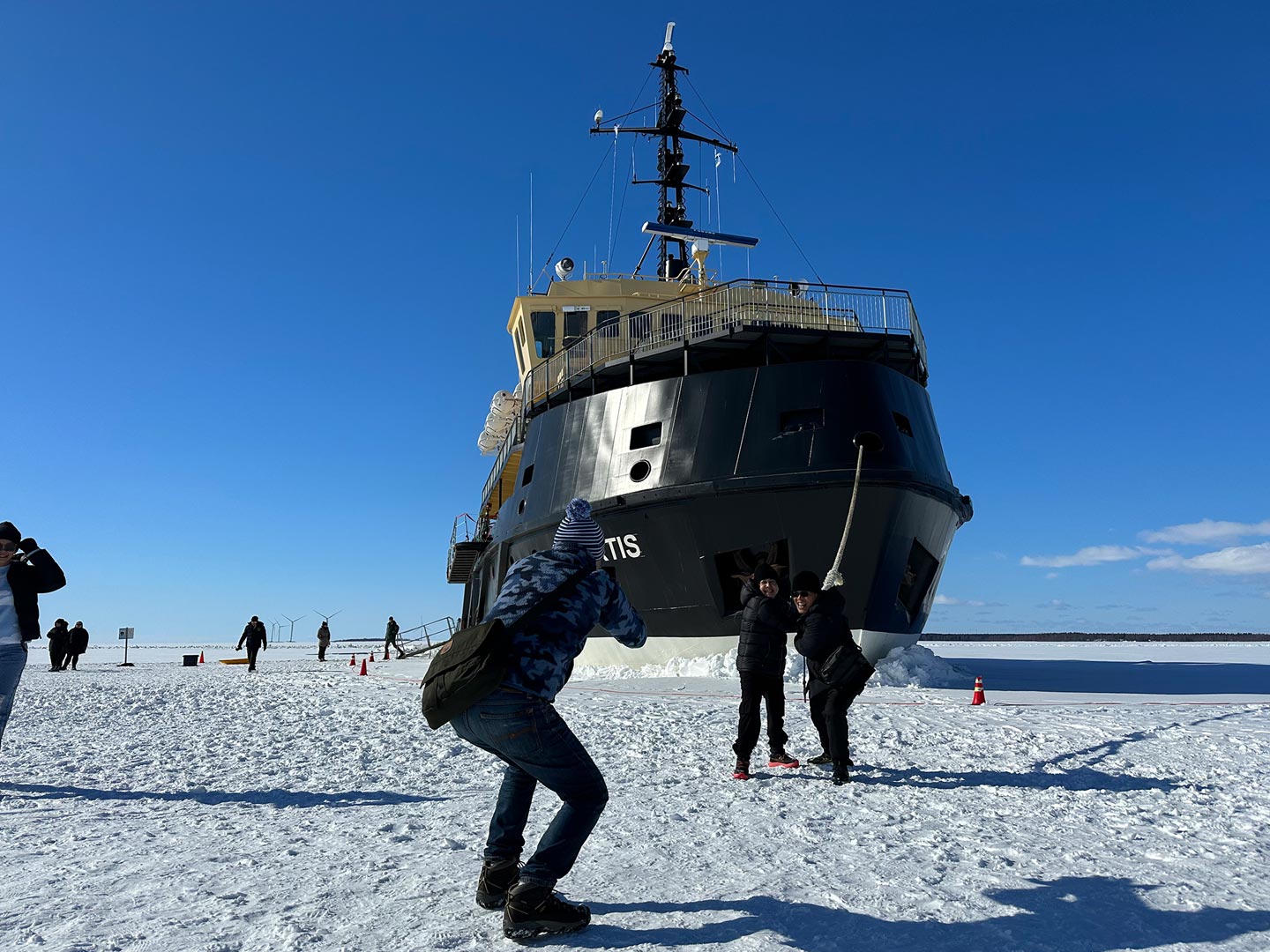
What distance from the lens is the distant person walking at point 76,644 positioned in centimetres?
2313

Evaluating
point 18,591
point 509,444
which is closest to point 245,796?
point 18,591

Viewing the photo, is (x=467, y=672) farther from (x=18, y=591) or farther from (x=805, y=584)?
(x=18, y=591)

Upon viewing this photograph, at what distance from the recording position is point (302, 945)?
8.84ft

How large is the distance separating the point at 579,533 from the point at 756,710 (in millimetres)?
3104

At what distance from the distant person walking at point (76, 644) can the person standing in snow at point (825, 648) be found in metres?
23.2

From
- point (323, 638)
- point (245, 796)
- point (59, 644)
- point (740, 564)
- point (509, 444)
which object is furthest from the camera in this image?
point (323, 638)

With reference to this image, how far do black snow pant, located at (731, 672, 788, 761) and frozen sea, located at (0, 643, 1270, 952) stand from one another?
0.83 feet

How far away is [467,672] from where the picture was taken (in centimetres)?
273

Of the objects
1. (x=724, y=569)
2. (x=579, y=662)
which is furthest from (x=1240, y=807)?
(x=579, y=662)

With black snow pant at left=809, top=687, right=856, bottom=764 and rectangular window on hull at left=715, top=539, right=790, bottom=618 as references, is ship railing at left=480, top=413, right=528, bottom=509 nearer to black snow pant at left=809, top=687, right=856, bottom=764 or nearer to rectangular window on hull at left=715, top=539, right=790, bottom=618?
rectangular window on hull at left=715, top=539, right=790, bottom=618

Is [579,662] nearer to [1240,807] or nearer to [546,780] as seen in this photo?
[1240,807]

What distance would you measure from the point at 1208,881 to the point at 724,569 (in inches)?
357

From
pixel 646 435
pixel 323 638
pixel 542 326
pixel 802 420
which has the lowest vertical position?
pixel 323 638

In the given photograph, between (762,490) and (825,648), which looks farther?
(762,490)
